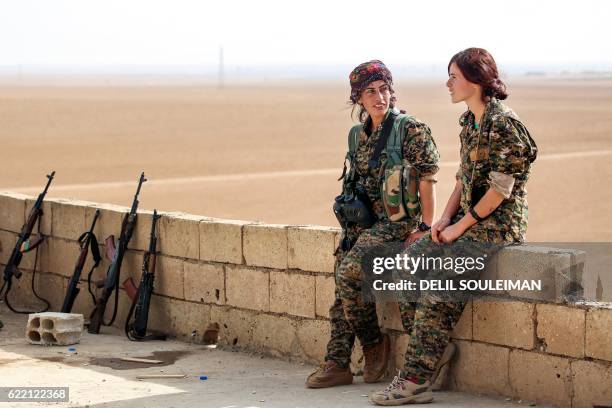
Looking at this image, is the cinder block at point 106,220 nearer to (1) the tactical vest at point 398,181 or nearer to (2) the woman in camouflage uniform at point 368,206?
(2) the woman in camouflage uniform at point 368,206

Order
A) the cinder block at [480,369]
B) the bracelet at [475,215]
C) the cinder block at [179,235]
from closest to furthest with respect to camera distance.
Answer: the bracelet at [475,215], the cinder block at [480,369], the cinder block at [179,235]

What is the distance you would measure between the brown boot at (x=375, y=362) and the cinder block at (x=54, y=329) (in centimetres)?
259

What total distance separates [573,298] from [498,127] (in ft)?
3.20

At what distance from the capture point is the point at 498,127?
5.91 meters

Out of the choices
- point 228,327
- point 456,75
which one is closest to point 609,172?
point 228,327

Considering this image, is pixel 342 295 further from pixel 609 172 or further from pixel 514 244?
pixel 609 172

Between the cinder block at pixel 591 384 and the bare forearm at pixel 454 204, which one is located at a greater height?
the bare forearm at pixel 454 204

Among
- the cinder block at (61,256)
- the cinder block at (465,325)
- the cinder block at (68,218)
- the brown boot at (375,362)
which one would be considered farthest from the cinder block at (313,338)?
the cinder block at (61,256)

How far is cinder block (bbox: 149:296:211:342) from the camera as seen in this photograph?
858 cm

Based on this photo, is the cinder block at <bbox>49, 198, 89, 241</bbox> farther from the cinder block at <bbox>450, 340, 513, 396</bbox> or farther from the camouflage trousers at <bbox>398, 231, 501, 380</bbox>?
the camouflage trousers at <bbox>398, 231, 501, 380</bbox>

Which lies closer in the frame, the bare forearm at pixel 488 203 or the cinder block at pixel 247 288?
the bare forearm at pixel 488 203

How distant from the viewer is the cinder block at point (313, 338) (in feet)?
24.7

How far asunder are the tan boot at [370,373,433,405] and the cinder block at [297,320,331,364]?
4.49ft

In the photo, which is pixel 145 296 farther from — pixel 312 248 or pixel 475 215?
pixel 475 215
